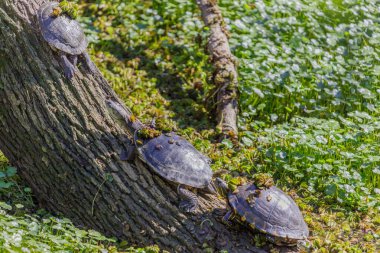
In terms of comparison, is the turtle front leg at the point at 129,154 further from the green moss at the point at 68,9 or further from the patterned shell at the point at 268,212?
the green moss at the point at 68,9

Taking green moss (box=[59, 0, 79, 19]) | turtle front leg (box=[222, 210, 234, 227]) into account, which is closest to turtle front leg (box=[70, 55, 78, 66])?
green moss (box=[59, 0, 79, 19])

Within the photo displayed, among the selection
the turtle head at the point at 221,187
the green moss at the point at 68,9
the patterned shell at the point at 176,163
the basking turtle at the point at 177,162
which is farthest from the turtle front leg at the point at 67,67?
the turtle head at the point at 221,187

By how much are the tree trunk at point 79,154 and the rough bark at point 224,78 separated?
1809 mm

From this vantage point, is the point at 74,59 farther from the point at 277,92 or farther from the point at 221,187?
the point at 277,92

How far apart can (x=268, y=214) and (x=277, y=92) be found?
2.58 metres

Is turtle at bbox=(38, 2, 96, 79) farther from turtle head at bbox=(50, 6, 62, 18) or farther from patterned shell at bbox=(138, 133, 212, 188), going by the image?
patterned shell at bbox=(138, 133, 212, 188)

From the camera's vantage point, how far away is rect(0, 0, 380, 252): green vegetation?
604 centimetres

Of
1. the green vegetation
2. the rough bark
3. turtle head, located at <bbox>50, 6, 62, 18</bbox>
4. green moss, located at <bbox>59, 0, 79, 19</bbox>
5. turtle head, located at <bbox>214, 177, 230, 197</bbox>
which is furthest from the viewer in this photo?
the rough bark

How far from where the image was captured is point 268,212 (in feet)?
16.6

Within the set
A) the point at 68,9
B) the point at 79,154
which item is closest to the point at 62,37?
the point at 68,9

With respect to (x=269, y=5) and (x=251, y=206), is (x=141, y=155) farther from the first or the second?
(x=269, y=5)

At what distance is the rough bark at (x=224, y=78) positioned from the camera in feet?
23.1

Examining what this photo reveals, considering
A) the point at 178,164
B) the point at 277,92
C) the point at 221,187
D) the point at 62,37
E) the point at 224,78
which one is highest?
the point at 62,37

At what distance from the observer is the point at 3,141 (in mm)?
5746
